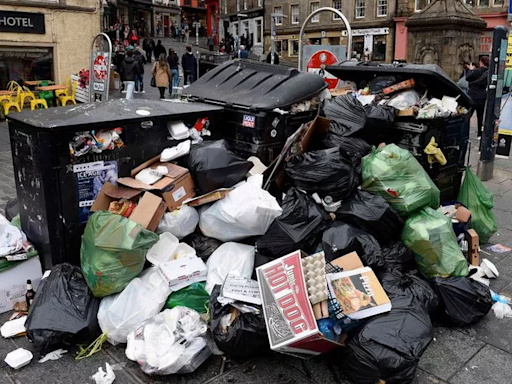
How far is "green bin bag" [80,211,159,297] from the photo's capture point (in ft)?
9.44

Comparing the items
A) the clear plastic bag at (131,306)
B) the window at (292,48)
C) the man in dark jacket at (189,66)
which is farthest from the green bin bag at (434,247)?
the window at (292,48)

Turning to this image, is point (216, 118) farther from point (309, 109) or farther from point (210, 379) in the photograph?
point (210, 379)

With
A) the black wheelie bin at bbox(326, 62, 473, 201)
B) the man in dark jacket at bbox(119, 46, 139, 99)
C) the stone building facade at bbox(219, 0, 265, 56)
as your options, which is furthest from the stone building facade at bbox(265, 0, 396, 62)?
the black wheelie bin at bbox(326, 62, 473, 201)

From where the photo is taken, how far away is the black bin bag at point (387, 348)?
2.43 metres

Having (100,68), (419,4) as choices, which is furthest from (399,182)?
(419,4)

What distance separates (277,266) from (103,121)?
61.1 inches

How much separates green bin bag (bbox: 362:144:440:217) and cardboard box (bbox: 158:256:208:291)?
140cm

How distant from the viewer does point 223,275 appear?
10.2 ft

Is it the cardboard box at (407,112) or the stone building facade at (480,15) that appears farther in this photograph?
the stone building facade at (480,15)

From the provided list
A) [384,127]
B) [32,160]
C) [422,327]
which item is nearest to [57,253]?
[32,160]

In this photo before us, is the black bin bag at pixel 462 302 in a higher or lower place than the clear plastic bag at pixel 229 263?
lower

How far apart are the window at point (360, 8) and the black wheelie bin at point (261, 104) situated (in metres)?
28.4

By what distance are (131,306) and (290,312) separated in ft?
3.35

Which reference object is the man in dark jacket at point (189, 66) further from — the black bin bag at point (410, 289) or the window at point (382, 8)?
the window at point (382, 8)
